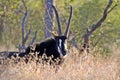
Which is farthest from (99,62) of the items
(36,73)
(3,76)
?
(3,76)

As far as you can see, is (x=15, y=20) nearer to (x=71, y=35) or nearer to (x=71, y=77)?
(x=71, y=35)

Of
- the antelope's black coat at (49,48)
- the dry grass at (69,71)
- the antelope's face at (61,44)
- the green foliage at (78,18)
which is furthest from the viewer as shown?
the green foliage at (78,18)

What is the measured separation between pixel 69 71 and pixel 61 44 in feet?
4.59

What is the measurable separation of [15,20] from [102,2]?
4933 mm

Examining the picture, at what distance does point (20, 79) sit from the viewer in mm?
8336

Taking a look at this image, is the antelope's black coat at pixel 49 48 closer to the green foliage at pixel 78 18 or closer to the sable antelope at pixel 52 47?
the sable antelope at pixel 52 47

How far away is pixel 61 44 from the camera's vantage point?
9.89m

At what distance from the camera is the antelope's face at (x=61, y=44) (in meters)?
9.71

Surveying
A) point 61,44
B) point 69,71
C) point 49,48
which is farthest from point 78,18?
point 69,71

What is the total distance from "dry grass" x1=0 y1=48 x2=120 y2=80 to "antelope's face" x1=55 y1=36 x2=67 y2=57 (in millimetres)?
337

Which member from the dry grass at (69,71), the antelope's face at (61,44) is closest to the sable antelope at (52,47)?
the antelope's face at (61,44)

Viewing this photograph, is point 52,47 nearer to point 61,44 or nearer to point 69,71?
point 61,44

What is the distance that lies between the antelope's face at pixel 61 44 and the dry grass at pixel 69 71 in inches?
13.3

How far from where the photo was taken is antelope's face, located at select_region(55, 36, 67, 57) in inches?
382
